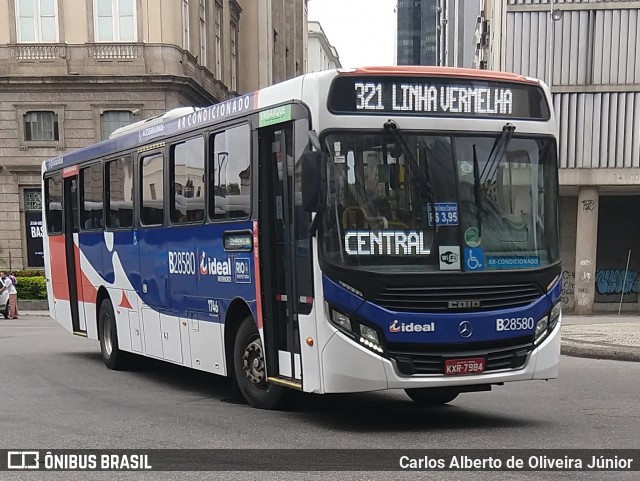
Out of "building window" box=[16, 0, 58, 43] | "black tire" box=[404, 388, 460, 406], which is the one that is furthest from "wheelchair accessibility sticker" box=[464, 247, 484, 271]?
"building window" box=[16, 0, 58, 43]

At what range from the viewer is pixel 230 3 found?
50.2m

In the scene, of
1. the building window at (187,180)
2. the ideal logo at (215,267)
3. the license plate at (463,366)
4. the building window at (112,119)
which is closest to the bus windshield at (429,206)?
the license plate at (463,366)

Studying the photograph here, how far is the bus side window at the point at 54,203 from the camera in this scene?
1622cm

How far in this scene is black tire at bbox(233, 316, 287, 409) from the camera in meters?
9.60

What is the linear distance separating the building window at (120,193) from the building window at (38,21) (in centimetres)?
2559

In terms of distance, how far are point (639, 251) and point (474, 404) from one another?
2262 cm

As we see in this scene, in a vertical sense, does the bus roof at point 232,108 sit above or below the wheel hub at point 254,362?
above

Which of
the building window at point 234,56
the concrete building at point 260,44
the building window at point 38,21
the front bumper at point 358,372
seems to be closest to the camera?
the front bumper at point 358,372

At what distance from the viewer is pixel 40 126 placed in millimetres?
37031

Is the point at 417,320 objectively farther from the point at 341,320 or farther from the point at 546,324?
the point at 546,324

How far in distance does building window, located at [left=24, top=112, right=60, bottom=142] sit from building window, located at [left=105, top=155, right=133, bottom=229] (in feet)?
80.4

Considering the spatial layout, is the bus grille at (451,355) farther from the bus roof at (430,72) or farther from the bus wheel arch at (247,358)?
the bus roof at (430,72)

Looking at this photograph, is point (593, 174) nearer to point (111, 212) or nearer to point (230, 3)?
point (111, 212)

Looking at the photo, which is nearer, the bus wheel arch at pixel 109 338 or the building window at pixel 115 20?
the bus wheel arch at pixel 109 338
